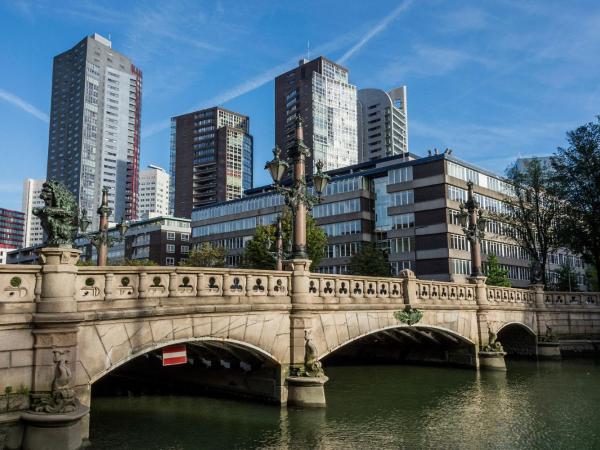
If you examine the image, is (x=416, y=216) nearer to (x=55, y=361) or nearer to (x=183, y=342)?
(x=183, y=342)

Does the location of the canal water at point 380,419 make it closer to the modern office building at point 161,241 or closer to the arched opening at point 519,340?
the arched opening at point 519,340

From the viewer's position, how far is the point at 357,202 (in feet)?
218

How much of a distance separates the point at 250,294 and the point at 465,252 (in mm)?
46606

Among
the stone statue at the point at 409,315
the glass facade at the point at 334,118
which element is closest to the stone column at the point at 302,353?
the stone statue at the point at 409,315

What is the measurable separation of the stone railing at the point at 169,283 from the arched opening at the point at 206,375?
1510mm

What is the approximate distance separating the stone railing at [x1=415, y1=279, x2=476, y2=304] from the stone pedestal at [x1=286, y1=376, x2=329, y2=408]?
7763 mm

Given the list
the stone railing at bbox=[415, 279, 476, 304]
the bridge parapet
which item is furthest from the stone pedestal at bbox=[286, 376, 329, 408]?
the stone railing at bbox=[415, 279, 476, 304]

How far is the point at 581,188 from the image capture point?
127 feet

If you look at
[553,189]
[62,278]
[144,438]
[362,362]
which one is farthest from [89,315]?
[553,189]

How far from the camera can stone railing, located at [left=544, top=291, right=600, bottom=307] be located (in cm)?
3262

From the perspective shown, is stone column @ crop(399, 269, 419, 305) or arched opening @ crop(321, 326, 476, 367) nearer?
stone column @ crop(399, 269, 419, 305)

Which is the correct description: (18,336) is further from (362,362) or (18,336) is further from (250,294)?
(362,362)

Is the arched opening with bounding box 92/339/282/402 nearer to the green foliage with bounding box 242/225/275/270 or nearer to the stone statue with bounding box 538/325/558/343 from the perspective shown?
the stone statue with bounding box 538/325/558/343

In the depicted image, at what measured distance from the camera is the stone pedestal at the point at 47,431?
10.2 metres
